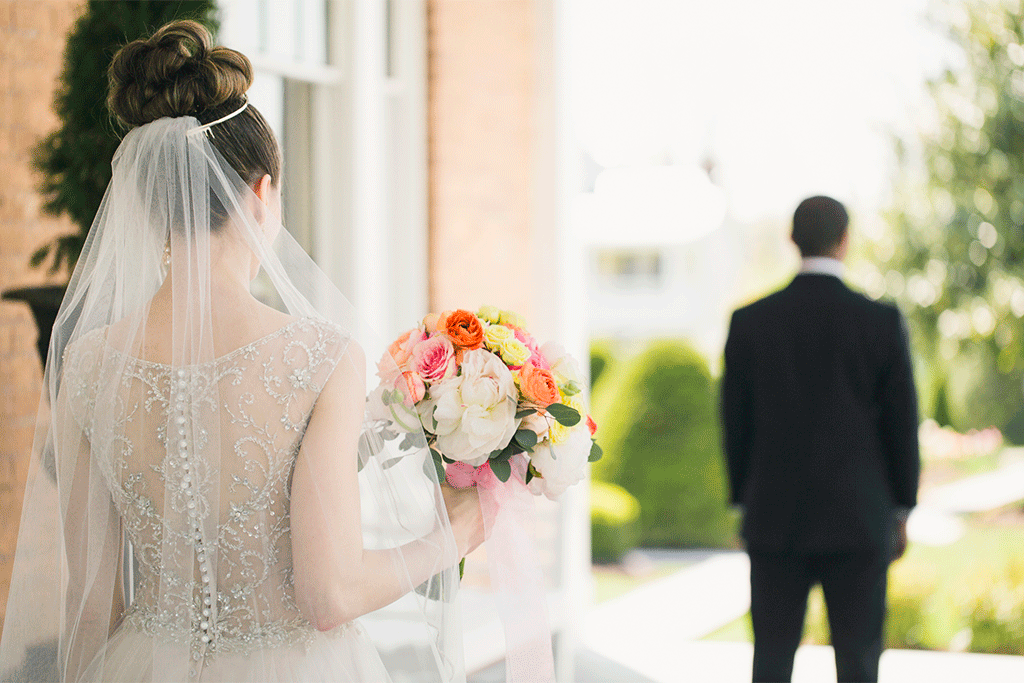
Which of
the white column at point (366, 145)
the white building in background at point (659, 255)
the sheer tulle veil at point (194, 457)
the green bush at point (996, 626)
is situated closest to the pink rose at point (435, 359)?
the sheer tulle veil at point (194, 457)

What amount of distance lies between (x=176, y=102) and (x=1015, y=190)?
17.7ft

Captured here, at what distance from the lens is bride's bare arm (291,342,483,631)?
46.8 inches

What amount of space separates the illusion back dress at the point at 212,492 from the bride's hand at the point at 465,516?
0.30 m

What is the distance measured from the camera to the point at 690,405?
23.8 feet

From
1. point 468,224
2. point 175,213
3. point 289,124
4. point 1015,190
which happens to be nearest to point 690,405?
point 1015,190

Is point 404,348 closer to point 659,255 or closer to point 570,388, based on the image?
point 570,388

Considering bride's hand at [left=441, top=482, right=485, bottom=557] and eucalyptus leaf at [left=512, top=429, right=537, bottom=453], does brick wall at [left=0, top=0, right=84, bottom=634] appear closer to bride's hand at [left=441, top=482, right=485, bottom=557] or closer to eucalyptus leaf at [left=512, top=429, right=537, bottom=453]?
bride's hand at [left=441, top=482, right=485, bottom=557]

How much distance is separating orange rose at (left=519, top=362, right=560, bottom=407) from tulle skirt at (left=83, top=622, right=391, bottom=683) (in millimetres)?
520

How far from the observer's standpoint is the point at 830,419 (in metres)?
2.46

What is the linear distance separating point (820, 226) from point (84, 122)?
2.19m

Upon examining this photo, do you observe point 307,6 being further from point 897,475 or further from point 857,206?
point 857,206

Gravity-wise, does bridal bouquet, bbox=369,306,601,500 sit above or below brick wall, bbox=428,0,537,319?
below

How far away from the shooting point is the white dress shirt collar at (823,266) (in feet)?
8.38

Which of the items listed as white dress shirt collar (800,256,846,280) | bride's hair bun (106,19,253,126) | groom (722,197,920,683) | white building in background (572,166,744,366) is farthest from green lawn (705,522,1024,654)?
white building in background (572,166,744,366)
